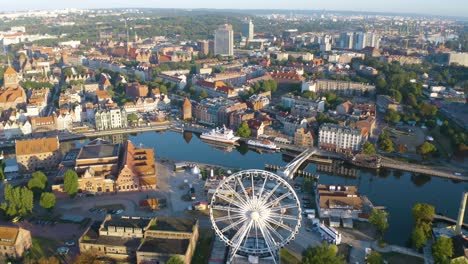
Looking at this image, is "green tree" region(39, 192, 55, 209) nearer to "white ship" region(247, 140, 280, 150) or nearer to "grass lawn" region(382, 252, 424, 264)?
"grass lawn" region(382, 252, 424, 264)

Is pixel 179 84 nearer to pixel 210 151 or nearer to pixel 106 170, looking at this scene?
pixel 210 151

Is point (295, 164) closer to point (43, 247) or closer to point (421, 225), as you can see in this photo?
point (421, 225)

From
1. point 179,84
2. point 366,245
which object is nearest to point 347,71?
point 179,84

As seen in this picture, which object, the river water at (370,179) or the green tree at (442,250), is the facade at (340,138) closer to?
the river water at (370,179)

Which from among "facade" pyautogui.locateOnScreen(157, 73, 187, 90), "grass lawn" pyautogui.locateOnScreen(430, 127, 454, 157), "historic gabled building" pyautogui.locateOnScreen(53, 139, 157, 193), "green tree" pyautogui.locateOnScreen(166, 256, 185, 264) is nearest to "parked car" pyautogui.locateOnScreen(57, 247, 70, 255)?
"green tree" pyautogui.locateOnScreen(166, 256, 185, 264)

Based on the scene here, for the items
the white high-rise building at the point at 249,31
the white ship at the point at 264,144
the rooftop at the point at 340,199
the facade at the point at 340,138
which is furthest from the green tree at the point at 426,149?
the white high-rise building at the point at 249,31

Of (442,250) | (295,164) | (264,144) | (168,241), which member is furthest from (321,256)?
(264,144)
